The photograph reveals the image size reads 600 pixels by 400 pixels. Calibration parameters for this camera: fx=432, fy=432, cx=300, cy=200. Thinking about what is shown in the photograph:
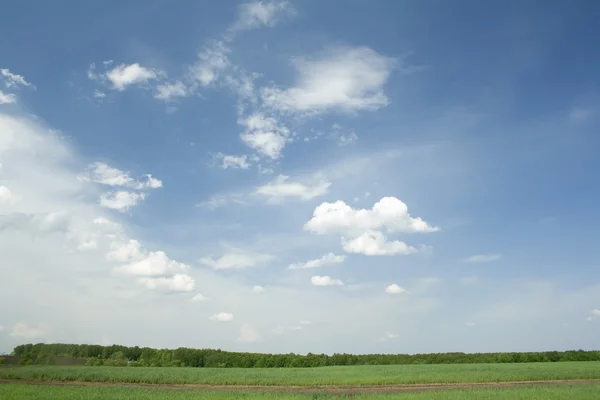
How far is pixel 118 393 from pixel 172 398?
5853 millimetres

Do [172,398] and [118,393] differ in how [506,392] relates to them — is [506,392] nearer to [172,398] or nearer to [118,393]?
[172,398]

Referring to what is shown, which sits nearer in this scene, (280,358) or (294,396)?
(294,396)

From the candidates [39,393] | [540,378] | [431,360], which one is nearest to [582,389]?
[540,378]

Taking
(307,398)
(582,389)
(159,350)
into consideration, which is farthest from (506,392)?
(159,350)

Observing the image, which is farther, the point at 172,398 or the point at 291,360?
the point at 291,360

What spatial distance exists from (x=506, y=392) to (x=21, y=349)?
14408cm

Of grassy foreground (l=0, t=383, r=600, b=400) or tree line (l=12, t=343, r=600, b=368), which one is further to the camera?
tree line (l=12, t=343, r=600, b=368)

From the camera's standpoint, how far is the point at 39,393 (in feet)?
106

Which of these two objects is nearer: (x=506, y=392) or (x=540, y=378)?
(x=506, y=392)

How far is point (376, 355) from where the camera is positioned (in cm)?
11581

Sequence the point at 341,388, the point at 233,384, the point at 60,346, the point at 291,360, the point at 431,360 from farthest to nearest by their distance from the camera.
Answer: the point at 60,346, the point at 431,360, the point at 291,360, the point at 233,384, the point at 341,388

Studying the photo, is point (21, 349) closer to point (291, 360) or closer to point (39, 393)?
point (291, 360)

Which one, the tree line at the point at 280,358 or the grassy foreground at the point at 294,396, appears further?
the tree line at the point at 280,358

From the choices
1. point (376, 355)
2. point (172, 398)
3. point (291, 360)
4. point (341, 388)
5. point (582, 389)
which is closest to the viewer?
point (172, 398)
